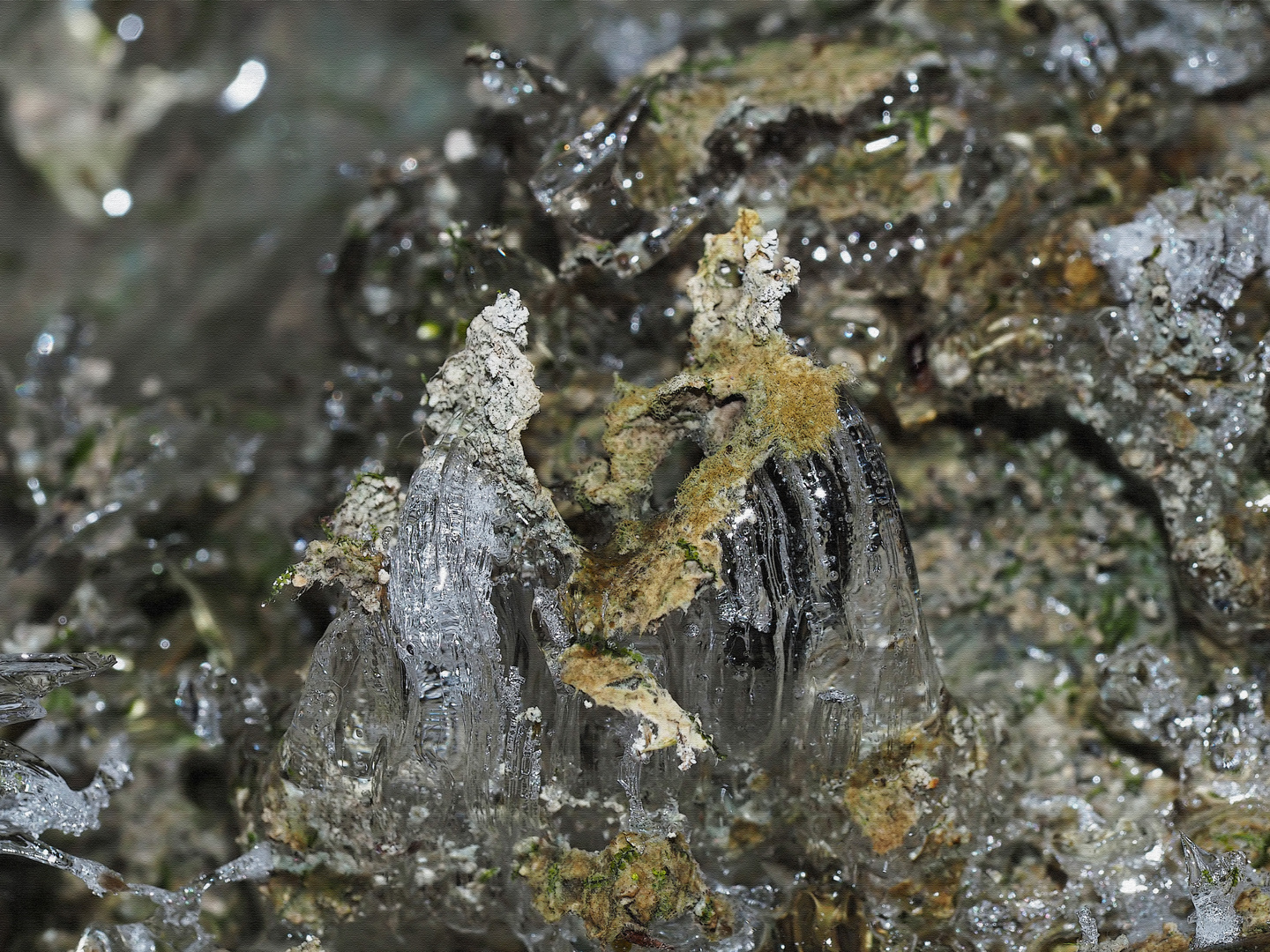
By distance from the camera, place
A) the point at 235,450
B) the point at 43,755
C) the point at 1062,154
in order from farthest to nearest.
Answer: the point at 235,450, the point at 1062,154, the point at 43,755

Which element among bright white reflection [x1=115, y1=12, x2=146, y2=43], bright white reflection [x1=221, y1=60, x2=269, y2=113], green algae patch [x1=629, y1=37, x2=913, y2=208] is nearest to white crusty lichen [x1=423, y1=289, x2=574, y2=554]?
green algae patch [x1=629, y1=37, x2=913, y2=208]

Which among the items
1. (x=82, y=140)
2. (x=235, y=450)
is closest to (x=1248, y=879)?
(x=235, y=450)

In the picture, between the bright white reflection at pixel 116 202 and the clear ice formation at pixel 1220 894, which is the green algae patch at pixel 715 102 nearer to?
the bright white reflection at pixel 116 202

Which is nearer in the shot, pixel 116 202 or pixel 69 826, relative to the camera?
pixel 69 826

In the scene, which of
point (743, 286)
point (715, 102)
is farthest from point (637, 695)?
point (715, 102)

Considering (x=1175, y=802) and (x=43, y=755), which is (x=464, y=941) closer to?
(x=43, y=755)

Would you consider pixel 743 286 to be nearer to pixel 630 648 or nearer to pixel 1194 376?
pixel 630 648
